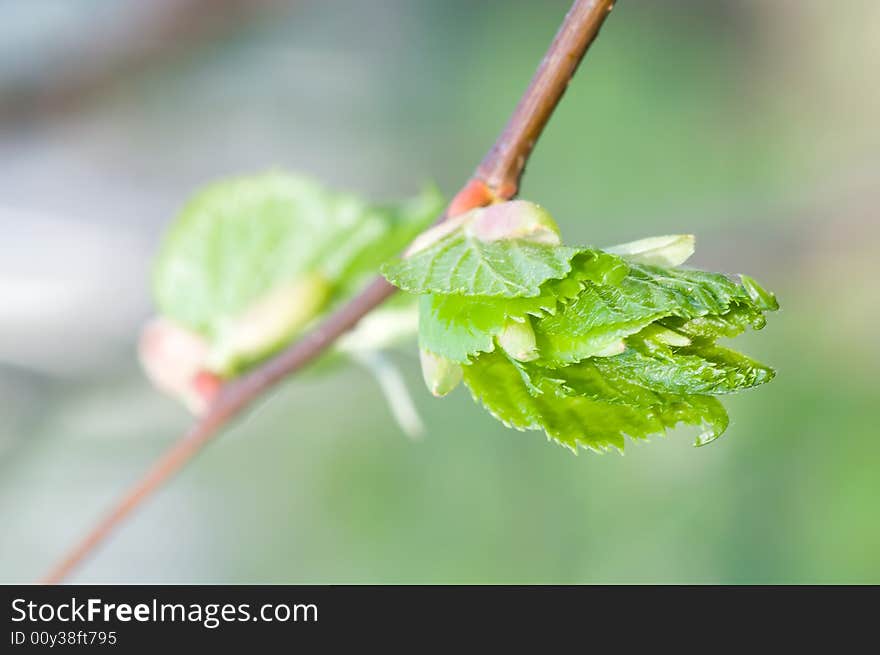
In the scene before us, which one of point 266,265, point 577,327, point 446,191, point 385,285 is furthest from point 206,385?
point 446,191

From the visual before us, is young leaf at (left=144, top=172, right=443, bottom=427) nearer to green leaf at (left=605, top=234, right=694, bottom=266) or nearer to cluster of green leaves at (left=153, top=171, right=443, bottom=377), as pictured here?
cluster of green leaves at (left=153, top=171, right=443, bottom=377)

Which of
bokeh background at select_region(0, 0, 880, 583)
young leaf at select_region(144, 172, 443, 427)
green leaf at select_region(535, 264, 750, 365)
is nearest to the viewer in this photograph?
green leaf at select_region(535, 264, 750, 365)

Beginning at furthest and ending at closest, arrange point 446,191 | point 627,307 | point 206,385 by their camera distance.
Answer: point 446,191 → point 206,385 → point 627,307

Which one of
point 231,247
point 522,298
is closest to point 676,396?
point 522,298

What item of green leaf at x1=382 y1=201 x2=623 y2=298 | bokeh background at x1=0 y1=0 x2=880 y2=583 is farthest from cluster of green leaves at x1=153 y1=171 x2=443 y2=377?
bokeh background at x1=0 y1=0 x2=880 y2=583

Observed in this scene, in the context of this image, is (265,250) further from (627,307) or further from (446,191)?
(446,191)

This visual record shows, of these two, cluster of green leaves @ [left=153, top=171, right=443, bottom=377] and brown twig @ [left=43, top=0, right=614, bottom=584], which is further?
cluster of green leaves @ [left=153, top=171, right=443, bottom=377]

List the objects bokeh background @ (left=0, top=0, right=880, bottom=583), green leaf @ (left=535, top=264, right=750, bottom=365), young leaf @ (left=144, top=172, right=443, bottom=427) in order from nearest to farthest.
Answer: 1. green leaf @ (left=535, top=264, right=750, bottom=365)
2. young leaf @ (left=144, top=172, right=443, bottom=427)
3. bokeh background @ (left=0, top=0, right=880, bottom=583)

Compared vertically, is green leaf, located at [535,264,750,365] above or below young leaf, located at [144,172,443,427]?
below
